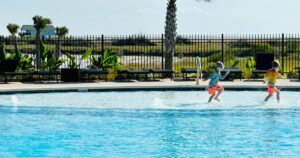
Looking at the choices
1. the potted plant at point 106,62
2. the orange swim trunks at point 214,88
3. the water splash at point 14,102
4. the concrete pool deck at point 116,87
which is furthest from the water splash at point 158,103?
the potted plant at point 106,62

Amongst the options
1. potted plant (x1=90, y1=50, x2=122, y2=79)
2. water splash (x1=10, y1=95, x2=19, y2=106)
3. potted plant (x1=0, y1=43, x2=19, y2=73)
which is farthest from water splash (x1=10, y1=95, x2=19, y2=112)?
potted plant (x1=90, y1=50, x2=122, y2=79)

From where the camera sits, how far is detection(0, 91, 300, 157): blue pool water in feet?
39.7

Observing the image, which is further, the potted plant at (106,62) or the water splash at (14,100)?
the potted plant at (106,62)

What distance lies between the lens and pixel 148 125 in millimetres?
15141

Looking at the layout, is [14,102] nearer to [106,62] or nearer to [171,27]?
[106,62]

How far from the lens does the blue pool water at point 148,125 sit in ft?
39.7

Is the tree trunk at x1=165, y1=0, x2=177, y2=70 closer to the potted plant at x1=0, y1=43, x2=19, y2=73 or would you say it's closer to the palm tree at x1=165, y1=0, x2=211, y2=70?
the palm tree at x1=165, y1=0, x2=211, y2=70

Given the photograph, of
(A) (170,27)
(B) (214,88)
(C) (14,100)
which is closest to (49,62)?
(A) (170,27)

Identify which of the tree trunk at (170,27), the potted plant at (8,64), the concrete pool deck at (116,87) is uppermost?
the tree trunk at (170,27)

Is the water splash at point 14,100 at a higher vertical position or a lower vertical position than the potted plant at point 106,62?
lower

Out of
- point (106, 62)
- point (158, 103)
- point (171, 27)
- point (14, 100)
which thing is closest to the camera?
point (158, 103)

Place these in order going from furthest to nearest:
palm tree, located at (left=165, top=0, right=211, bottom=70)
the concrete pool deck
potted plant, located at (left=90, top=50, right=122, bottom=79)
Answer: palm tree, located at (left=165, top=0, right=211, bottom=70) → potted plant, located at (left=90, top=50, right=122, bottom=79) → the concrete pool deck

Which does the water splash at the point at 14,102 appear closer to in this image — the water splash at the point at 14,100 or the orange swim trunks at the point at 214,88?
the water splash at the point at 14,100

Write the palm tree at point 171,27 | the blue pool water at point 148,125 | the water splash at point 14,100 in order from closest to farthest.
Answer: the blue pool water at point 148,125 < the water splash at point 14,100 < the palm tree at point 171,27
